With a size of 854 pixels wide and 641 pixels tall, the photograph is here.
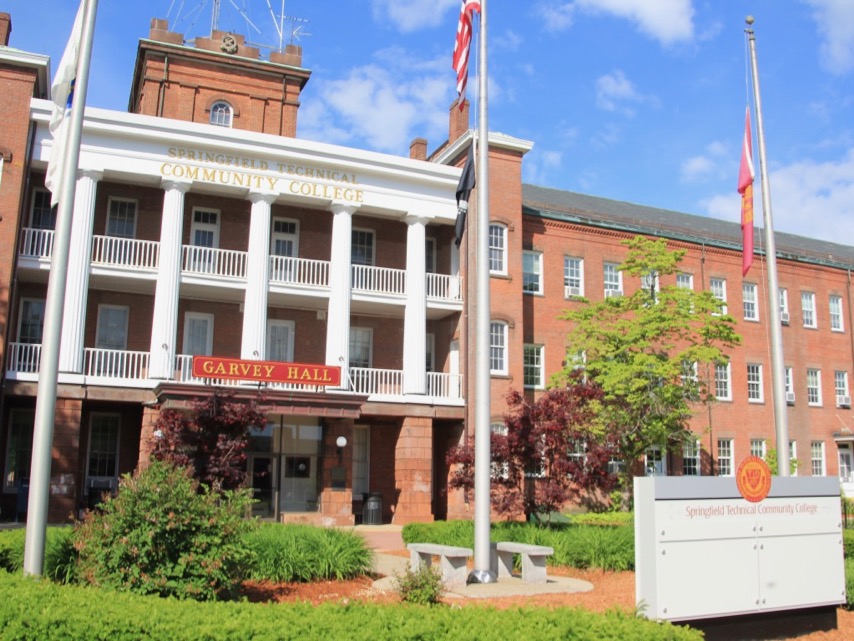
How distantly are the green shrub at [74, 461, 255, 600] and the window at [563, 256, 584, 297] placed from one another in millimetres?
25199

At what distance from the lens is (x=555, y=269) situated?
1348 inches

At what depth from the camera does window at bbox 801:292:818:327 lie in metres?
41.2

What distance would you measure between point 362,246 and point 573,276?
8545mm

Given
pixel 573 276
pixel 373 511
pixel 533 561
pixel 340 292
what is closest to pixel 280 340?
pixel 340 292

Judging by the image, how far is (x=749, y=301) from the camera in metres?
39.1

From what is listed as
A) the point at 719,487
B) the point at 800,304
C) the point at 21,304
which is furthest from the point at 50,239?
the point at 800,304

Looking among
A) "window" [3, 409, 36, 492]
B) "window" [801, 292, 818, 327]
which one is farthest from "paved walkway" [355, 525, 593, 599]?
"window" [801, 292, 818, 327]

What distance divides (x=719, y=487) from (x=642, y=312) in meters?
19.9

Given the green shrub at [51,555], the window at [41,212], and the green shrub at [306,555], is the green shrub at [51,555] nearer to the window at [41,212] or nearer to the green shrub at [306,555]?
the green shrub at [306,555]

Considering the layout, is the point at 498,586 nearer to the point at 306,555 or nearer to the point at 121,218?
the point at 306,555

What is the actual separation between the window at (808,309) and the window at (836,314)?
1.25 meters

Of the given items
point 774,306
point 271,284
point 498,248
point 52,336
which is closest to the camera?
point 52,336

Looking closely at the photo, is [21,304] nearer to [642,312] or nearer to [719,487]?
[642,312]

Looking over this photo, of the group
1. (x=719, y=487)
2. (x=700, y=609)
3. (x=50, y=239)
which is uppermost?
(x=50, y=239)
